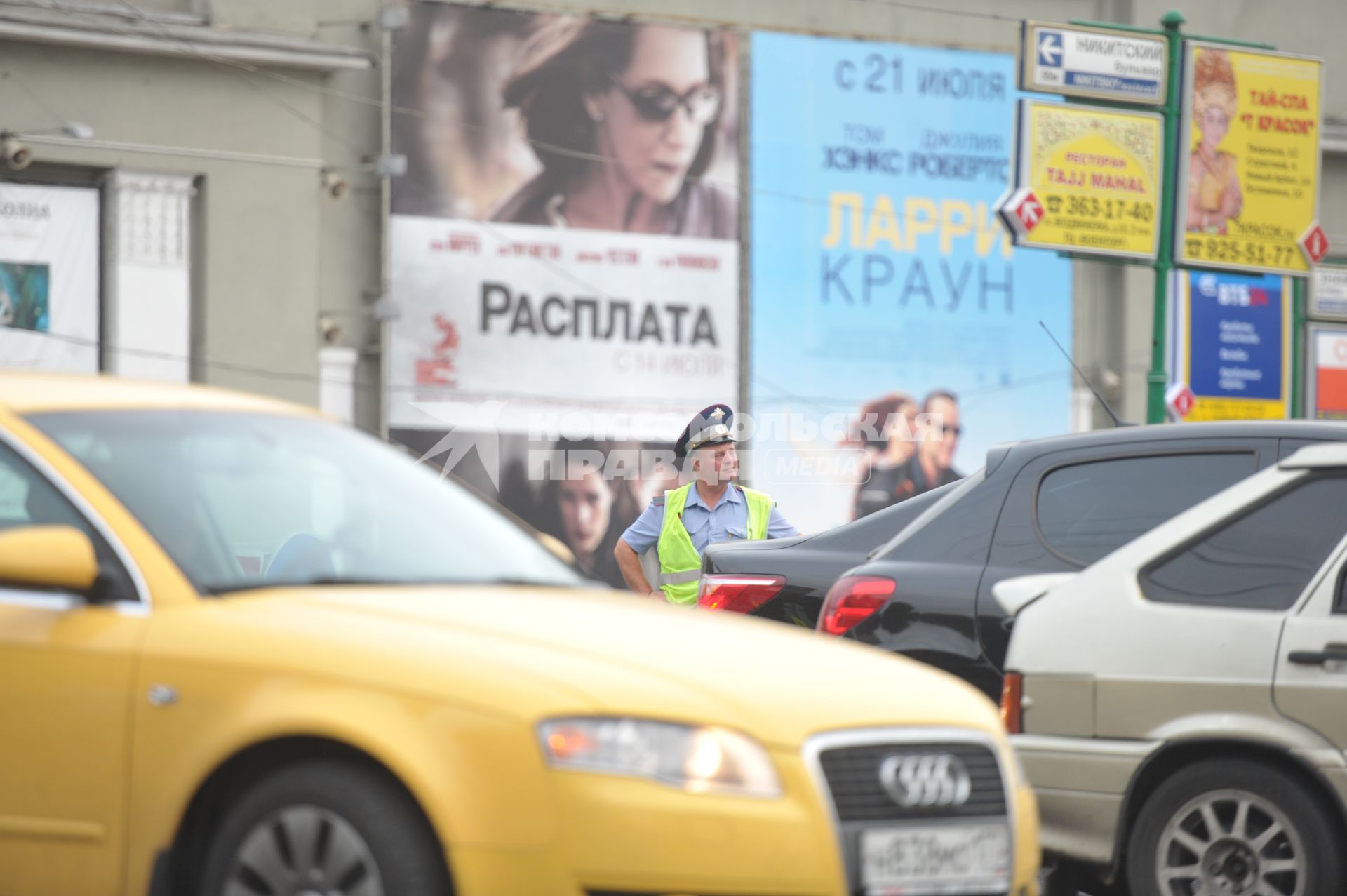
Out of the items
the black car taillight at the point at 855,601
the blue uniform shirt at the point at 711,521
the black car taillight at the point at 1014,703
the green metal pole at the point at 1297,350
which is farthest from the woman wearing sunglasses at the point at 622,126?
the black car taillight at the point at 1014,703

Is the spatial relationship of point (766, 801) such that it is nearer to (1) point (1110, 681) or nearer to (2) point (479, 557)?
(2) point (479, 557)

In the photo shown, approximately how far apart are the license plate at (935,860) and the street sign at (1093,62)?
16392 mm

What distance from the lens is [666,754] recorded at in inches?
160

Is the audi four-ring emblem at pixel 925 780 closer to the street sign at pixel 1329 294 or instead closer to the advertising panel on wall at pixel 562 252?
the advertising panel on wall at pixel 562 252

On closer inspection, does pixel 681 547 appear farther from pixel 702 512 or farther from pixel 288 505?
pixel 288 505

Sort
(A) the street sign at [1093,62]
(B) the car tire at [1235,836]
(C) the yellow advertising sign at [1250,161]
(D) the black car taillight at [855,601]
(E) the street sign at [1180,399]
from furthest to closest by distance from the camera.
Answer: (E) the street sign at [1180,399] < (C) the yellow advertising sign at [1250,161] < (A) the street sign at [1093,62] < (D) the black car taillight at [855,601] < (B) the car tire at [1235,836]

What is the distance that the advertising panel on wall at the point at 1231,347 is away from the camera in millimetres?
30781

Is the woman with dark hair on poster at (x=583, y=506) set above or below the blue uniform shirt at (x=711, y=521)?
below

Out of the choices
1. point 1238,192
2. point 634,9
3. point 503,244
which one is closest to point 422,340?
point 503,244

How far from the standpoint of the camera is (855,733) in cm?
428

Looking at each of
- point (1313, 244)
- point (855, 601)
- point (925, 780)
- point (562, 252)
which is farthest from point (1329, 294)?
point (925, 780)

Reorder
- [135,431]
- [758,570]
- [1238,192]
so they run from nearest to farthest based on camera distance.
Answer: [135,431] < [758,570] < [1238,192]

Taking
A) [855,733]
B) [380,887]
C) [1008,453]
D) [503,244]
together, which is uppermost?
[503,244]

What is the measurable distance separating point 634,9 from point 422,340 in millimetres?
5629
